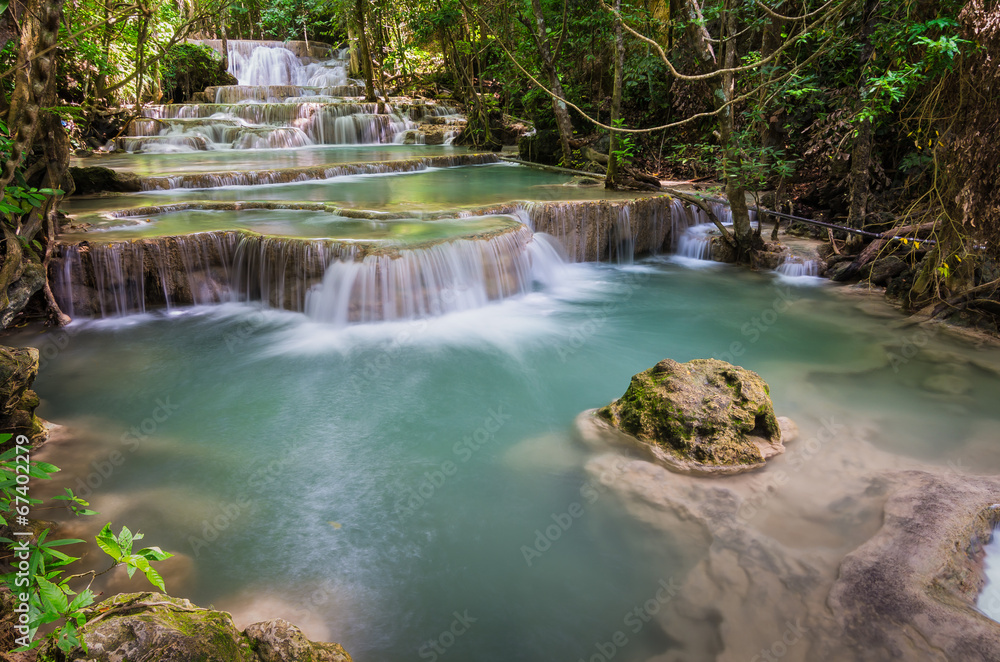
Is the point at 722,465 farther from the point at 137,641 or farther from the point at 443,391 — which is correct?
the point at 137,641

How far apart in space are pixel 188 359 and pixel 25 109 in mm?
2376

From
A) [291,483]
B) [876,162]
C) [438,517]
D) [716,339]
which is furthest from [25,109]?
[876,162]

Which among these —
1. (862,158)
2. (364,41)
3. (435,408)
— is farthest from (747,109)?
(364,41)

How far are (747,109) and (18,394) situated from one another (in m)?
9.24

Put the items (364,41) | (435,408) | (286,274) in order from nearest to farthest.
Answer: (435,408), (286,274), (364,41)

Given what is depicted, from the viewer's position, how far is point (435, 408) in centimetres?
478

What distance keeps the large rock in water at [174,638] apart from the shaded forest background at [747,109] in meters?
2.63

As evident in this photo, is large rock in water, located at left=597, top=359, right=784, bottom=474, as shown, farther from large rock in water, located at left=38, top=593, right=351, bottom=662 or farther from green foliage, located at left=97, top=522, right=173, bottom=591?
green foliage, located at left=97, top=522, right=173, bottom=591

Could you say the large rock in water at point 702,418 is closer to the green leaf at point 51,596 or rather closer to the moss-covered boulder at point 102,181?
the green leaf at point 51,596

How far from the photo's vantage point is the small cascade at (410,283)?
6.08 metres

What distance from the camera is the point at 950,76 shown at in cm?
550

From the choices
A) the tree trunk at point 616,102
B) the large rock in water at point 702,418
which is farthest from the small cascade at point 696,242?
the large rock in water at point 702,418

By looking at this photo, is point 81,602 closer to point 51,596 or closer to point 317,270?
point 51,596

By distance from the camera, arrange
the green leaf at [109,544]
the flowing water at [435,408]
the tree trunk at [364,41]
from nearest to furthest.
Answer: the green leaf at [109,544]
the flowing water at [435,408]
the tree trunk at [364,41]
